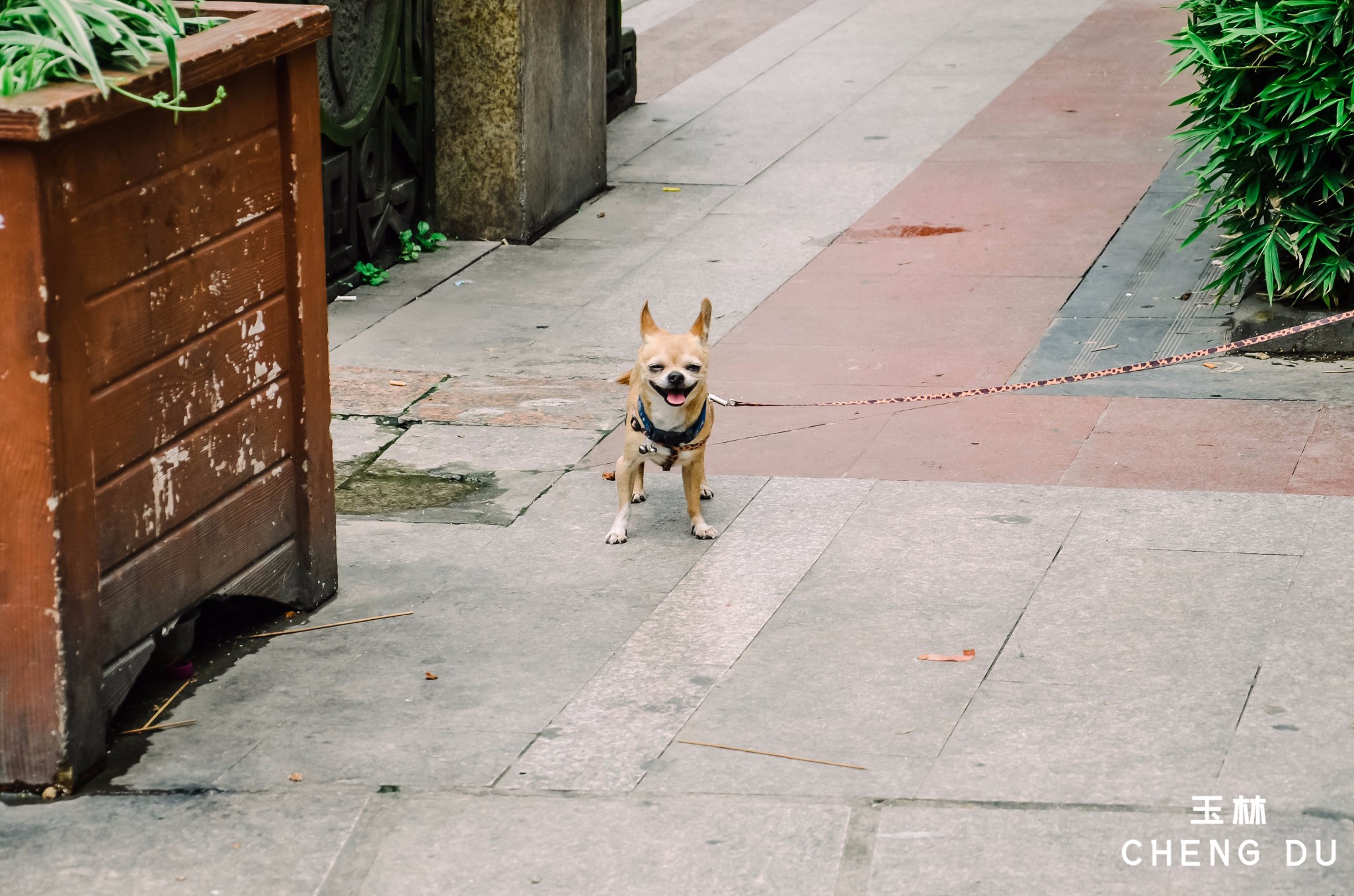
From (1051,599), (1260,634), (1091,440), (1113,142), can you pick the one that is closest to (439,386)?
(1091,440)

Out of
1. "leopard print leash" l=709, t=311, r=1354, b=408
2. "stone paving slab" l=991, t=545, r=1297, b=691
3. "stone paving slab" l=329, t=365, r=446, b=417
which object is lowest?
"stone paving slab" l=329, t=365, r=446, b=417

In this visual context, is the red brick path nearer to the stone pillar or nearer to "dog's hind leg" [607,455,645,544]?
"dog's hind leg" [607,455,645,544]

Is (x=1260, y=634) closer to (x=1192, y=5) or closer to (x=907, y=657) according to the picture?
(x=907, y=657)

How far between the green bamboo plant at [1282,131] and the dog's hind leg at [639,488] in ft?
11.3

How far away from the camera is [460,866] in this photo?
433 centimetres

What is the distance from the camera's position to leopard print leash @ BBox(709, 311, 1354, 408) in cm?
744

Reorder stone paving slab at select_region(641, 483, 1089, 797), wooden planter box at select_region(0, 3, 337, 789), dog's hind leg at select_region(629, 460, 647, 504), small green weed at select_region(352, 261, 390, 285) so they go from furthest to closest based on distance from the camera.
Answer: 1. small green weed at select_region(352, 261, 390, 285)
2. dog's hind leg at select_region(629, 460, 647, 504)
3. stone paving slab at select_region(641, 483, 1089, 797)
4. wooden planter box at select_region(0, 3, 337, 789)

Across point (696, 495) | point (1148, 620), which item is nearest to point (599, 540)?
point (696, 495)

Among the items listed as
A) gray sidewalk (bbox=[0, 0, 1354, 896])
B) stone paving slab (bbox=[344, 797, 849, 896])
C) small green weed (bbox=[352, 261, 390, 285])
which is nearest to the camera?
stone paving slab (bbox=[344, 797, 849, 896])

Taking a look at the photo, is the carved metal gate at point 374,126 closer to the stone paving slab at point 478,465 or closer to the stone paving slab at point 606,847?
the stone paving slab at point 478,465

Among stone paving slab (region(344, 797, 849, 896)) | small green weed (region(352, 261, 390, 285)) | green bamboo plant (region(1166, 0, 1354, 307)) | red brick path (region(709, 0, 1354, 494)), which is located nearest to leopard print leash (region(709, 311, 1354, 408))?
red brick path (region(709, 0, 1354, 494))

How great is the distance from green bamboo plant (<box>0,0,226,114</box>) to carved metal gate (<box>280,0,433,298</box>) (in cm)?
500

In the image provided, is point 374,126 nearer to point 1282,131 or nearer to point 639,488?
point 639,488

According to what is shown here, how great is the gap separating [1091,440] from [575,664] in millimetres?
2967
